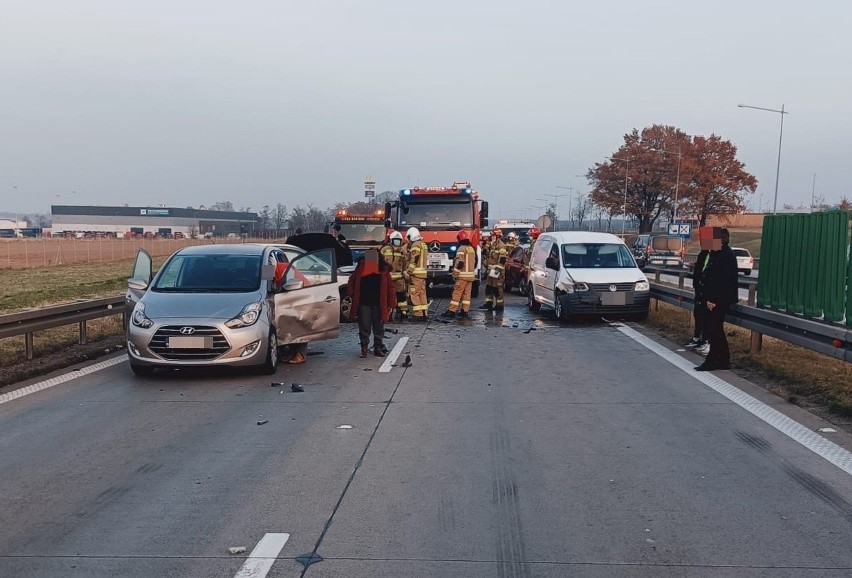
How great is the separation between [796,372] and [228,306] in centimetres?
701

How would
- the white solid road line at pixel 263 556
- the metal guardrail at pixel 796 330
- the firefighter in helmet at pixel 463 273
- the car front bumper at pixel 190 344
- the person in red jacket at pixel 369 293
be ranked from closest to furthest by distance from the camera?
the white solid road line at pixel 263 556 → the metal guardrail at pixel 796 330 → the car front bumper at pixel 190 344 → the person in red jacket at pixel 369 293 → the firefighter in helmet at pixel 463 273

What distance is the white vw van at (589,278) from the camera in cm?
1664

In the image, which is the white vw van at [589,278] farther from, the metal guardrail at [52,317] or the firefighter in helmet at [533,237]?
the metal guardrail at [52,317]

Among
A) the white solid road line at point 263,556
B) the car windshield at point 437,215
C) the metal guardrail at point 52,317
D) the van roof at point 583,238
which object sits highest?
the car windshield at point 437,215

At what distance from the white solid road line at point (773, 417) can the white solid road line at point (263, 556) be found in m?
4.20

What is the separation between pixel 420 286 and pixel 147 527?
41.7ft

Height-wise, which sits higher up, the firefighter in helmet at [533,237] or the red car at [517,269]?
the firefighter in helmet at [533,237]

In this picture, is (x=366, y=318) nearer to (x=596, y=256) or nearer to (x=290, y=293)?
(x=290, y=293)

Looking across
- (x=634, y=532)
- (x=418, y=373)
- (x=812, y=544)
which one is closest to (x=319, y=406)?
(x=418, y=373)

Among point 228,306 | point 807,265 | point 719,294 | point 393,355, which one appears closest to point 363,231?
point 393,355

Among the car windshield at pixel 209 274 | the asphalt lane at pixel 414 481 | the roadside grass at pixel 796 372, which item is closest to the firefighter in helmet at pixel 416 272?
the roadside grass at pixel 796 372

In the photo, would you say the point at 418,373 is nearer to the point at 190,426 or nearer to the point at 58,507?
the point at 190,426

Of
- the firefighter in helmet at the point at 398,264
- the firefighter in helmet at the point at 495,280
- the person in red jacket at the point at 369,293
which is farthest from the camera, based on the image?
the firefighter in helmet at the point at 495,280

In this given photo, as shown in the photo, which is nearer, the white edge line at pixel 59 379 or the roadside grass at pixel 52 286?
Answer: the white edge line at pixel 59 379
